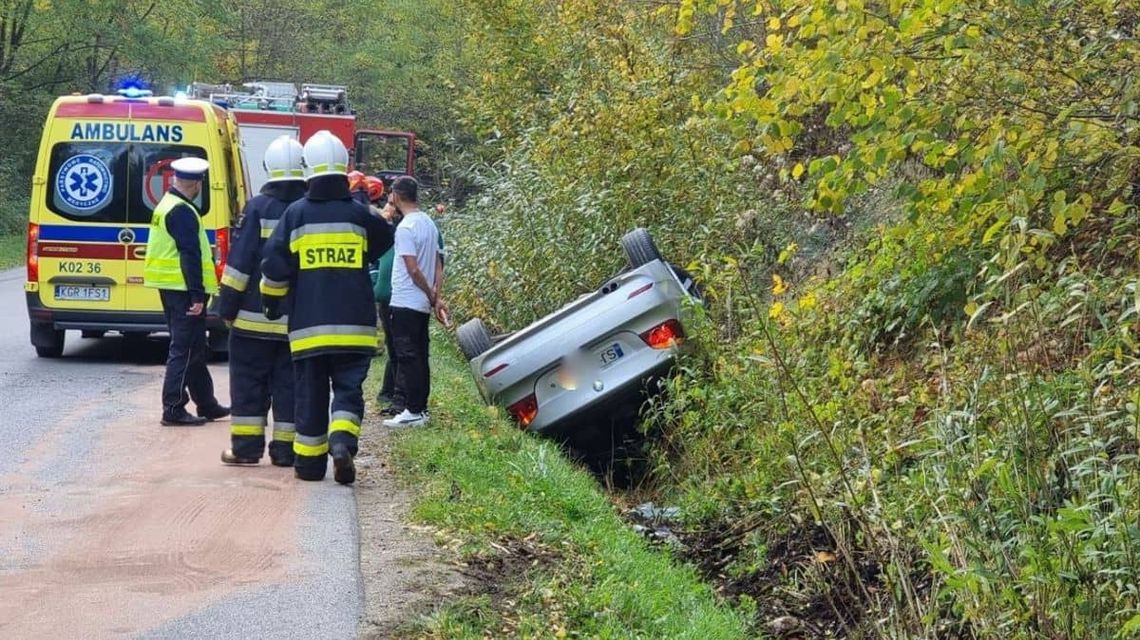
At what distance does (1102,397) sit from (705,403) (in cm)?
360

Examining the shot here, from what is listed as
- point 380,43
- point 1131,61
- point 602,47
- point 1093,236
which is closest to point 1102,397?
point 1131,61

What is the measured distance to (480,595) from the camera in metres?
5.91

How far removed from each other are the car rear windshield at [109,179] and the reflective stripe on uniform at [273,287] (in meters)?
5.94

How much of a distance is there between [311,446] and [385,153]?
21.6 meters

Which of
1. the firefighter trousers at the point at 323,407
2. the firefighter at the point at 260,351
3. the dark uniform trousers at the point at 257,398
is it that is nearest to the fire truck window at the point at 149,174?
the firefighter at the point at 260,351

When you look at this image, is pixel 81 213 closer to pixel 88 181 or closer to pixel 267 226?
pixel 88 181

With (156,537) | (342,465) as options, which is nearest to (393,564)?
(156,537)

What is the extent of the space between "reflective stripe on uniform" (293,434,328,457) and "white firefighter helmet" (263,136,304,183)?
1616mm

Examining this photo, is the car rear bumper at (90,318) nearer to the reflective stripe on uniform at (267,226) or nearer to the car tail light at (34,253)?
the car tail light at (34,253)

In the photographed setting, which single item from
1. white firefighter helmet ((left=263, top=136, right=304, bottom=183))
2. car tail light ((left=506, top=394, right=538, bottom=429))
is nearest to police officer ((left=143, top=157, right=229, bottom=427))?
white firefighter helmet ((left=263, top=136, right=304, bottom=183))

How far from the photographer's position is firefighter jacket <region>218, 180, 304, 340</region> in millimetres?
8445

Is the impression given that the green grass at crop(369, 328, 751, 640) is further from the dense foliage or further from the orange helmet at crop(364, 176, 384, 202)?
the orange helmet at crop(364, 176, 384, 202)

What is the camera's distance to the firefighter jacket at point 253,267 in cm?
845

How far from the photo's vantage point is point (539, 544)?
6801mm
